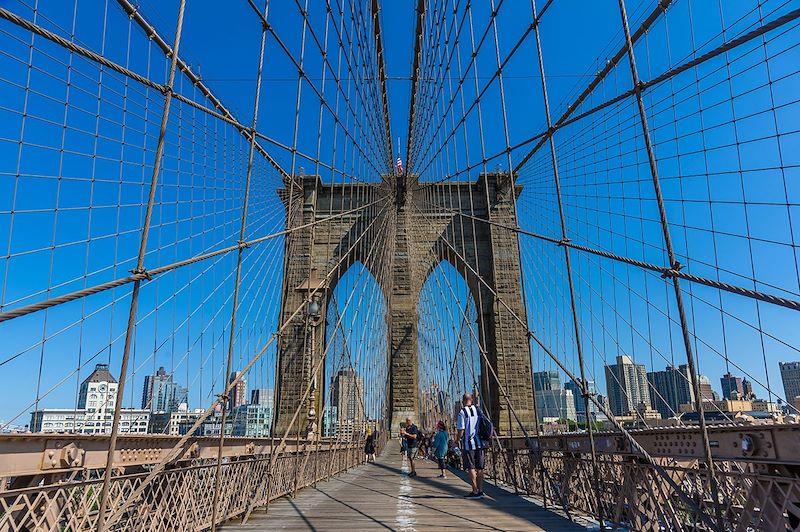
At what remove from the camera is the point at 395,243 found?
19.4 m

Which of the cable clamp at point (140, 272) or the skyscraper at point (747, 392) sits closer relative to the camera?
the cable clamp at point (140, 272)

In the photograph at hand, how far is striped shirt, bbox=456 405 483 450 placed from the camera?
561 cm

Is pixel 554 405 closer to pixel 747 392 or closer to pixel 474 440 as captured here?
pixel 747 392

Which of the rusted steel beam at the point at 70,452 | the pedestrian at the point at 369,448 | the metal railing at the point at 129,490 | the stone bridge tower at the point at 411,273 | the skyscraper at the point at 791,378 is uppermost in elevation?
the stone bridge tower at the point at 411,273

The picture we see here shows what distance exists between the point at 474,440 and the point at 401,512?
1.50 meters

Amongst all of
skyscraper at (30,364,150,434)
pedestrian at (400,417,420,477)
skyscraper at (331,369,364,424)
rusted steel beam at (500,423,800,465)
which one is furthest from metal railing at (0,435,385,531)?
skyscraper at (331,369,364,424)

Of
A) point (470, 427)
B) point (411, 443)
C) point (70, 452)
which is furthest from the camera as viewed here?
point (411, 443)

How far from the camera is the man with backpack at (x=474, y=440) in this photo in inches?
217

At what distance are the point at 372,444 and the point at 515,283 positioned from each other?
8.56m

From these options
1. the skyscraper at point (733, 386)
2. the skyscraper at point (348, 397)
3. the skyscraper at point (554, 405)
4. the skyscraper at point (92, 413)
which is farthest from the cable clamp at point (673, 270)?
the skyscraper at point (733, 386)

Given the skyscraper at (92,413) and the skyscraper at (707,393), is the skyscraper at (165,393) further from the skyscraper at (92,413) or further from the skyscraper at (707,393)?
the skyscraper at (707,393)

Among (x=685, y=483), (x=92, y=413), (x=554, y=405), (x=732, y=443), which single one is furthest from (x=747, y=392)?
(x=92, y=413)

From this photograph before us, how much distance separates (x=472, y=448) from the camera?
5.59 m

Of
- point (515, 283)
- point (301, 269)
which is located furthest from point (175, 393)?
point (515, 283)
